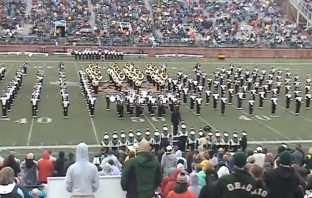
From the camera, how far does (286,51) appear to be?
4178cm

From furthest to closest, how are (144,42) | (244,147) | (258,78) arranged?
(144,42), (258,78), (244,147)

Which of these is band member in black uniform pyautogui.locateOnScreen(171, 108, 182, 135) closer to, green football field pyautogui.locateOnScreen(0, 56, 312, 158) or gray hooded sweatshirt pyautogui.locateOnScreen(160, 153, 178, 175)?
green football field pyautogui.locateOnScreen(0, 56, 312, 158)

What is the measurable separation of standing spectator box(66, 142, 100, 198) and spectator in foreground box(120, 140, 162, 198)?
31 centimetres

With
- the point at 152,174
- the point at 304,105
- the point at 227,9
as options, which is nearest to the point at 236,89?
the point at 304,105

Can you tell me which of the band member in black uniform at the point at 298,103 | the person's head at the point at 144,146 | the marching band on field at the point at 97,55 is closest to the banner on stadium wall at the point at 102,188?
the person's head at the point at 144,146

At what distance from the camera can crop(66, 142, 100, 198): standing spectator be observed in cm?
628

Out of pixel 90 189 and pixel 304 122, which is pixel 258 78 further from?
→ pixel 90 189

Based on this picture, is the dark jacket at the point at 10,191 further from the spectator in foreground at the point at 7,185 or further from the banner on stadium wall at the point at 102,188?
the banner on stadium wall at the point at 102,188

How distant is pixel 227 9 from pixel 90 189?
153 ft

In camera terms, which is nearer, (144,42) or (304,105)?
(304,105)

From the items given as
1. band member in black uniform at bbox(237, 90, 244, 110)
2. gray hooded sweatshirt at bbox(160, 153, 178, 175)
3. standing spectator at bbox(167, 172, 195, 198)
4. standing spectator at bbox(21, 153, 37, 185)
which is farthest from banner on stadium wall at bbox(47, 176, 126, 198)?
band member in black uniform at bbox(237, 90, 244, 110)

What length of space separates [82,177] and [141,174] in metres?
0.62

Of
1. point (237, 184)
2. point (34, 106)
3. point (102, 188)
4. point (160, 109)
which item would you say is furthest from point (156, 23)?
point (237, 184)

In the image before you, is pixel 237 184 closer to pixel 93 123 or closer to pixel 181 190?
pixel 181 190
